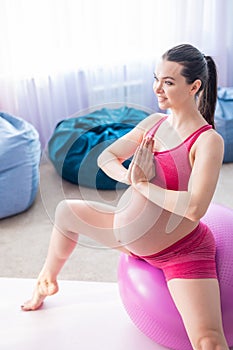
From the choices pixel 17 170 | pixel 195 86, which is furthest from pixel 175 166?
pixel 17 170

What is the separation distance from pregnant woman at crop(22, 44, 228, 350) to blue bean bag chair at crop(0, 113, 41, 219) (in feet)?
3.27

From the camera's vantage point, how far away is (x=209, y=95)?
1.26 meters

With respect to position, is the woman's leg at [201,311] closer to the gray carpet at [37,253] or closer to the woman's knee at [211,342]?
the woman's knee at [211,342]

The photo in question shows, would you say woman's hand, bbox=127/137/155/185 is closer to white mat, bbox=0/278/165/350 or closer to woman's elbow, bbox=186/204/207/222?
woman's elbow, bbox=186/204/207/222

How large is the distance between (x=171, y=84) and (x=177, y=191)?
0.80ft

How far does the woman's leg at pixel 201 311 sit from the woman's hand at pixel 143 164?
11.1 inches

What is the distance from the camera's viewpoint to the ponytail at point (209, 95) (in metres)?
1.24

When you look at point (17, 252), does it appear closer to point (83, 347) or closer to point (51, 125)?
point (83, 347)

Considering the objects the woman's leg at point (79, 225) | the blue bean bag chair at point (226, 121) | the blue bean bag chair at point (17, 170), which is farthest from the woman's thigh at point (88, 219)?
the blue bean bag chair at point (226, 121)

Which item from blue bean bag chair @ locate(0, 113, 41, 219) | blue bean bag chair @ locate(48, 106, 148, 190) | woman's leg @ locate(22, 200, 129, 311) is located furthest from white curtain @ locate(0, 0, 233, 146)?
woman's leg @ locate(22, 200, 129, 311)

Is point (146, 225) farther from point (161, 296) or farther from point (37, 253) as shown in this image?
point (37, 253)

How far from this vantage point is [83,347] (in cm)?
147

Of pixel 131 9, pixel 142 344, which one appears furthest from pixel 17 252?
pixel 131 9

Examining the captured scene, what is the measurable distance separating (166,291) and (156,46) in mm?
2041
